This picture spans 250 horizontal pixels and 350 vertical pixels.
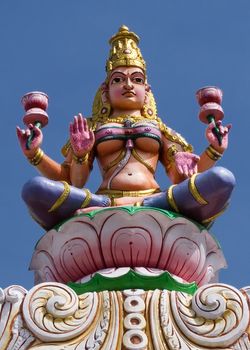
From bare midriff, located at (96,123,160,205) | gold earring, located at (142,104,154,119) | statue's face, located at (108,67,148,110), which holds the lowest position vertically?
bare midriff, located at (96,123,160,205)

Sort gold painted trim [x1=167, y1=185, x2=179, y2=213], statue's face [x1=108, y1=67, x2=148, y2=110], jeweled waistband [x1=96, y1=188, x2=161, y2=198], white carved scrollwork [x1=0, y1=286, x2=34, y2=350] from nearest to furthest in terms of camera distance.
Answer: white carved scrollwork [x1=0, y1=286, x2=34, y2=350] → gold painted trim [x1=167, y1=185, x2=179, y2=213] → jeweled waistband [x1=96, y1=188, x2=161, y2=198] → statue's face [x1=108, y1=67, x2=148, y2=110]

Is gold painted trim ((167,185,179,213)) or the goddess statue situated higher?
the goddess statue

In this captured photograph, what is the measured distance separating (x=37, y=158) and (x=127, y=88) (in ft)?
3.62

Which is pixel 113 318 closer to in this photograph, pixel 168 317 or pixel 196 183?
pixel 168 317

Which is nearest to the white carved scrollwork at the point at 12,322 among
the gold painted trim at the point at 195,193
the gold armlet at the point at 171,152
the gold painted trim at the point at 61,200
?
the gold painted trim at the point at 61,200

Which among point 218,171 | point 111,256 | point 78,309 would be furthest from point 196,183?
point 78,309

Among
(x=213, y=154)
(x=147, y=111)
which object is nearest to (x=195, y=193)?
(x=213, y=154)

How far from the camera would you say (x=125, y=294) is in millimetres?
7574

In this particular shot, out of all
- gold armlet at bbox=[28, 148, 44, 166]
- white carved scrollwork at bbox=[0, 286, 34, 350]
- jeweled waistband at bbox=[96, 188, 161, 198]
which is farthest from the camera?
gold armlet at bbox=[28, 148, 44, 166]

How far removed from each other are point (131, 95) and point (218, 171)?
5.52ft

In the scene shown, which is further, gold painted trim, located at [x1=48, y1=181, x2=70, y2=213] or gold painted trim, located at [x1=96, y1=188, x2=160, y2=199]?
gold painted trim, located at [x1=96, y1=188, x2=160, y2=199]

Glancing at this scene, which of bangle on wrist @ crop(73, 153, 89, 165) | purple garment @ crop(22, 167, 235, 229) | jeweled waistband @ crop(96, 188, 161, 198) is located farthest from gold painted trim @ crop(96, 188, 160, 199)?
bangle on wrist @ crop(73, 153, 89, 165)

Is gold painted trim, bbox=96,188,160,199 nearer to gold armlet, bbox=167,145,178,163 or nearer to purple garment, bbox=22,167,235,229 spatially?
purple garment, bbox=22,167,235,229

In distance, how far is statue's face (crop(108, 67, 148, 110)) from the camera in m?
9.48
